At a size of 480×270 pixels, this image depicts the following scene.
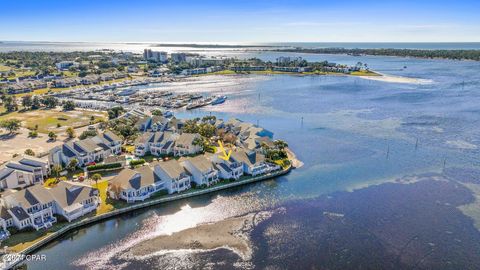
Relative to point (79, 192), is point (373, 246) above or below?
below

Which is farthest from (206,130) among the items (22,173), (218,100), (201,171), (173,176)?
(218,100)

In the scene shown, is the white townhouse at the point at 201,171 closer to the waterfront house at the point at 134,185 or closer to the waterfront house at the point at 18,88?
the waterfront house at the point at 134,185

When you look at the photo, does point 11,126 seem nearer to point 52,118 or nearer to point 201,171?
point 52,118

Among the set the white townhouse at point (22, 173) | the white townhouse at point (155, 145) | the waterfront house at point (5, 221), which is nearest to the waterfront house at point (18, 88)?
the white townhouse at point (155, 145)

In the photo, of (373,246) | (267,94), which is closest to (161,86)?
(267,94)

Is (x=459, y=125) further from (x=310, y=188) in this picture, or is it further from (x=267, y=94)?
(x=267, y=94)

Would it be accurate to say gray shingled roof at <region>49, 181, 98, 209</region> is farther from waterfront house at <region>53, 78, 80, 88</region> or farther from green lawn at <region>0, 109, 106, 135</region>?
waterfront house at <region>53, 78, 80, 88</region>
